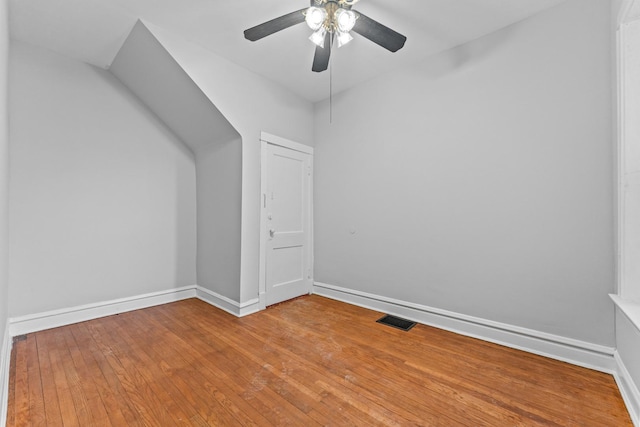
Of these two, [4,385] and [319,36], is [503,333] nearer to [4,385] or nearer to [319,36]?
[319,36]

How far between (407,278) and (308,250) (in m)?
1.42

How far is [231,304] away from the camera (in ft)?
10.0

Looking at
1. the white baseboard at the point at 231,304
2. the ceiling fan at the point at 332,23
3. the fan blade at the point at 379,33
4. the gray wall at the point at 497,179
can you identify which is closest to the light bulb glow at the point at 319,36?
the ceiling fan at the point at 332,23

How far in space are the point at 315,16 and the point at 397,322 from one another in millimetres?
2783

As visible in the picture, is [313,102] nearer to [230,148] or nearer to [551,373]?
[230,148]

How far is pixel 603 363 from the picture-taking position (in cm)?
192

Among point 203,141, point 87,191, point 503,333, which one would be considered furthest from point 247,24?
point 503,333

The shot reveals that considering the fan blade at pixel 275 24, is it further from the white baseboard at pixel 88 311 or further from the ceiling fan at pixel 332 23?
the white baseboard at pixel 88 311

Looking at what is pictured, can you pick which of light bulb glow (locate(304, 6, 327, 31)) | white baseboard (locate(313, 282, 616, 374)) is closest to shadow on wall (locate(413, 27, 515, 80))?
light bulb glow (locate(304, 6, 327, 31))

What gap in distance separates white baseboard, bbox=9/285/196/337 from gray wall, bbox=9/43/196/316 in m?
0.07

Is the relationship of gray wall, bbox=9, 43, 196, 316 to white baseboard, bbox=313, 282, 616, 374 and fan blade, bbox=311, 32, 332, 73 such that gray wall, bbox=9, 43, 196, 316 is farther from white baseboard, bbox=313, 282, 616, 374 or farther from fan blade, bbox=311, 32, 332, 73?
white baseboard, bbox=313, 282, 616, 374

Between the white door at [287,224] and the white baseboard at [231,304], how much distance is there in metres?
0.23

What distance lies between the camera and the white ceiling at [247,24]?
7.07 ft

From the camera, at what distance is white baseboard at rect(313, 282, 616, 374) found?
195 cm
